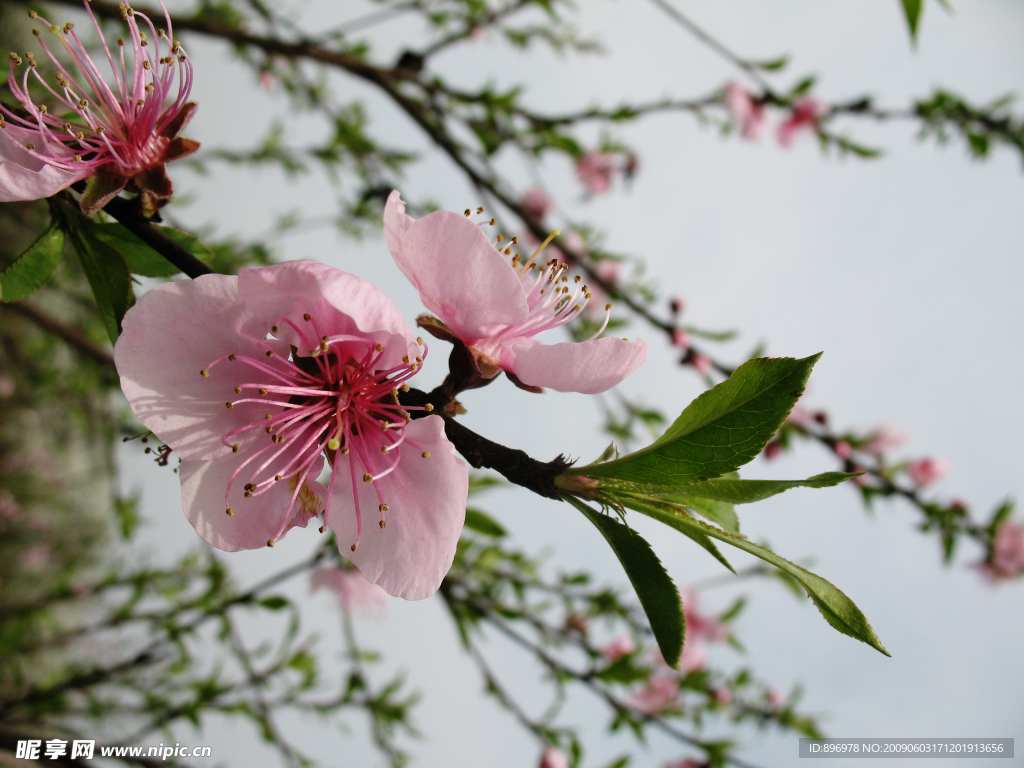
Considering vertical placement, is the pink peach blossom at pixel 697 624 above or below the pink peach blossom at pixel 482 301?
above

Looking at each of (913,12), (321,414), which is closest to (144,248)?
(321,414)

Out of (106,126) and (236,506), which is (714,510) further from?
(106,126)

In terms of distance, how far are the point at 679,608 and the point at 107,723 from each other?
9.80 feet

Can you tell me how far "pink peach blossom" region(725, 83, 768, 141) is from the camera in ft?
9.10

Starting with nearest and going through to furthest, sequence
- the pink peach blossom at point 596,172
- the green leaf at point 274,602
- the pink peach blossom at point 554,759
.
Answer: the green leaf at point 274,602
the pink peach blossom at point 554,759
the pink peach blossom at point 596,172

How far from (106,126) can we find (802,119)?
122 inches

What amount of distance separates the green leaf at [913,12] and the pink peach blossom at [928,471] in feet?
10.2

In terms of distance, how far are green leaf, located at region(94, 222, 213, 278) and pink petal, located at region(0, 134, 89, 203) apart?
0.07 meters

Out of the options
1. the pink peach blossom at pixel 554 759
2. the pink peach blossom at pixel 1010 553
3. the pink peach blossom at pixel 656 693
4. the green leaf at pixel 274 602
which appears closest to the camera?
the green leaf at pixel 274 602

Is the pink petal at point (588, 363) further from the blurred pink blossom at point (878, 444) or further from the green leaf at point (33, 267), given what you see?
the blurred pink blossom at point (878, 444)

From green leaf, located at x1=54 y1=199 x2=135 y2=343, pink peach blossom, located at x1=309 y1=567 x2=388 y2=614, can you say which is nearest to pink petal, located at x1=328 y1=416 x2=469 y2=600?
green leaf, located at x1=54 y1=199 x2=135 y2=343

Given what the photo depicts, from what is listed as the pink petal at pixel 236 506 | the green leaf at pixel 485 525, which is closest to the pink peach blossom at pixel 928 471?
the green leaf at pixel 485 525

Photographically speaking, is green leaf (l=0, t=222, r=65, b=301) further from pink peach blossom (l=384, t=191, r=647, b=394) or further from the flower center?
pink peach blossom (l=384, t=191, r=647, b=394)

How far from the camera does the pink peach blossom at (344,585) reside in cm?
226
